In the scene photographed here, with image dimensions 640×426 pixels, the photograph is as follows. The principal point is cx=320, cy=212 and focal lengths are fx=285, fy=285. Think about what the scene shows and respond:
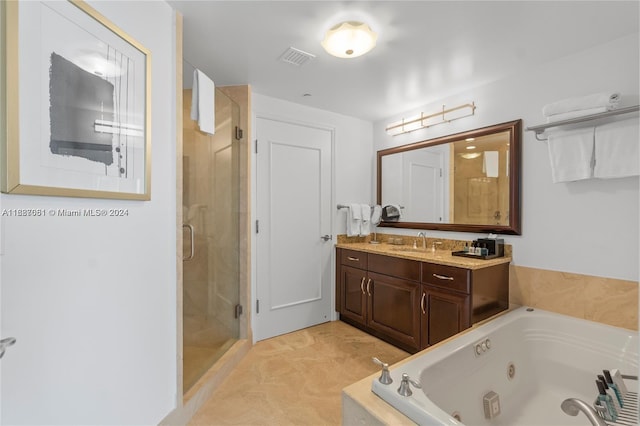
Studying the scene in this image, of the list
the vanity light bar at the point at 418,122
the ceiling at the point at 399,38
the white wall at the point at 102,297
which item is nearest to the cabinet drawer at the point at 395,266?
the vanity light bar at the point at 418,122

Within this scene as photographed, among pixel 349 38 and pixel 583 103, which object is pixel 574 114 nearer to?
pixel 583 103

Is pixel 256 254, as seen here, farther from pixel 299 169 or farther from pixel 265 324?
pixel 299 169

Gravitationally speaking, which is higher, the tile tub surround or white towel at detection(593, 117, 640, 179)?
white towel at detection(593, 117, 640, 179)

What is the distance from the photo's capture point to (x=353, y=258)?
9.40 feet

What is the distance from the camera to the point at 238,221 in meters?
2.47

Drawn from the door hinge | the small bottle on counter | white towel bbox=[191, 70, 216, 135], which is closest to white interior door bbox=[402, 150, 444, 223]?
the small bottle on counter

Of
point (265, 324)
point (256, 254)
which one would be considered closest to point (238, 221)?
point (256, 254)

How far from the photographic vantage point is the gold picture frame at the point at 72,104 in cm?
85

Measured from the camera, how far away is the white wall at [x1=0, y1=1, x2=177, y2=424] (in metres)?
0.89

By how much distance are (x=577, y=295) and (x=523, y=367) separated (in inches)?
23.8

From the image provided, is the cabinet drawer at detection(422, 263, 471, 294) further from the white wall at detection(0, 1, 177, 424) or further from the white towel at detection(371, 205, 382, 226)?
the white wall at detection(0, 1, 177, 424)

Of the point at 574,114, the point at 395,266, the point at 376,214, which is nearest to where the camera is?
the point at 574,114

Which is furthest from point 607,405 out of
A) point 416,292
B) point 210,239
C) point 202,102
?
point 202,102

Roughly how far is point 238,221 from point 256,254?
0.36 m
